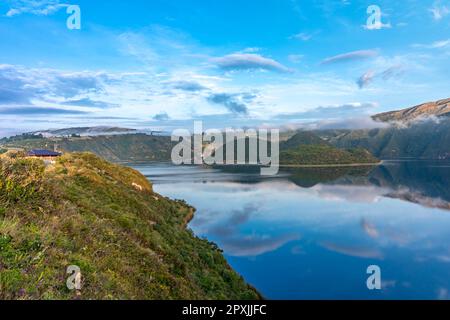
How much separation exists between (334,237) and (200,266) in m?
32.3

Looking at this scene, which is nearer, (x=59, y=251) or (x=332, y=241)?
(x=59, y=251)

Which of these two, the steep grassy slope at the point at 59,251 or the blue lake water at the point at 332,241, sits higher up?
the steep grassy slope at the point at 59,251

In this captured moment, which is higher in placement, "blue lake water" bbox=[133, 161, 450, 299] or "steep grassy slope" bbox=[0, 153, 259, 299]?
"steep grassy slope" bbox=[0, 153, 259, 299]

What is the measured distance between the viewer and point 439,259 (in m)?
44.1

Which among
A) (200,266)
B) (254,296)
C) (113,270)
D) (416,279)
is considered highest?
(113,270)

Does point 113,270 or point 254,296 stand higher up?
point 113,270

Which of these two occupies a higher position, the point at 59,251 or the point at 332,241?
the point at 59,251

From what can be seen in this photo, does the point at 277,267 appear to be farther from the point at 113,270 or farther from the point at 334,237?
the point at 113,270

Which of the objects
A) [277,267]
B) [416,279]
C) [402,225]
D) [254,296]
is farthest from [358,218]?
[254,296]

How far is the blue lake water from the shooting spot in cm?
3603

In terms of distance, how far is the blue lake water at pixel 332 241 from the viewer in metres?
36.0

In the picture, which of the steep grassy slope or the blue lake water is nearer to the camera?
the steep grassy slope

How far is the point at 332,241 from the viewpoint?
50.8 metres

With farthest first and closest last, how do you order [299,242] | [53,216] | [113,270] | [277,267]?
[299,242], [277,267], [53,216], [113,270]
